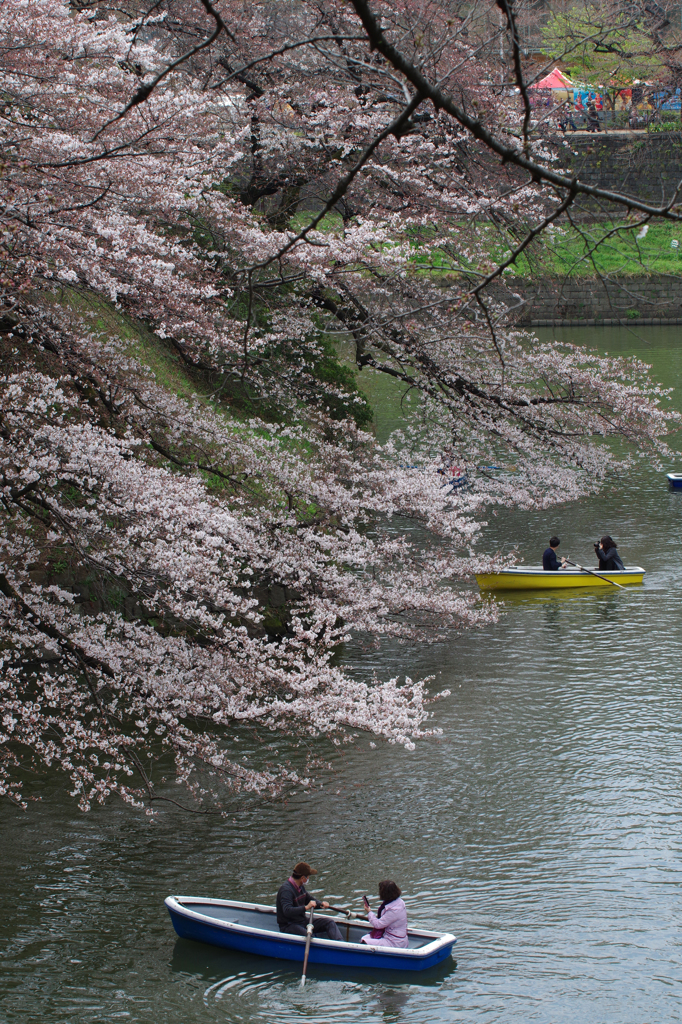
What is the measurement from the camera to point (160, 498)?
7430 millimetres

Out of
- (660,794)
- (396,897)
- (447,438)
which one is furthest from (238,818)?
(447,438)

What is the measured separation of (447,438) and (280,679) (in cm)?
826

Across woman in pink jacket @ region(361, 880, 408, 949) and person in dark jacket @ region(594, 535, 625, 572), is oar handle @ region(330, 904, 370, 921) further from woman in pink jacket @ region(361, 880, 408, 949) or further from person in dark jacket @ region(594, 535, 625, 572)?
person in dark jacket @ region(594, 535, 625, 572)

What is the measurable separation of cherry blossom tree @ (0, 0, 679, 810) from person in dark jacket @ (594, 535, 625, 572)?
117 cm

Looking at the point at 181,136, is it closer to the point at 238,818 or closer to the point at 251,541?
the point at 251,541

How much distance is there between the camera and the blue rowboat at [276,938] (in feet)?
21.0

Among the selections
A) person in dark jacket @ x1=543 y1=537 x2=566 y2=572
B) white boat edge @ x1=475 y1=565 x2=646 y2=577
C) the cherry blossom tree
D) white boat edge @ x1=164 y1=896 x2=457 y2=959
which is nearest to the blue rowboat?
white boat edge @ x1=164 y1=896 x2=457 y2=959

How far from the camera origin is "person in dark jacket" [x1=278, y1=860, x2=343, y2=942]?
652 centimetres

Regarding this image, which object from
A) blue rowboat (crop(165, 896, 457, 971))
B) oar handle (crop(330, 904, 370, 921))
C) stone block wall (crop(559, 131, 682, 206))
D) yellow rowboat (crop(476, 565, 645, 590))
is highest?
stone block wall (crop(559, 131, 682, 206))

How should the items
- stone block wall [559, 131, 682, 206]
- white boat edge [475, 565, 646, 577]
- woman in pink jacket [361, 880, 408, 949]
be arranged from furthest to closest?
1. stone block wall [559, 131, 682, 206]
2. white boat edge [475, 565, 646, 577]
3. woman in pink jacket [361, 880, 408, 949]

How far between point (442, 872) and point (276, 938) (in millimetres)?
1679

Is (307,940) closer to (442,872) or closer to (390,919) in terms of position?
(390,919)

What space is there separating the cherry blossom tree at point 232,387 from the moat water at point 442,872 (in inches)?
25.1

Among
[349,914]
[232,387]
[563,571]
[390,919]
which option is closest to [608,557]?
[563,571]
